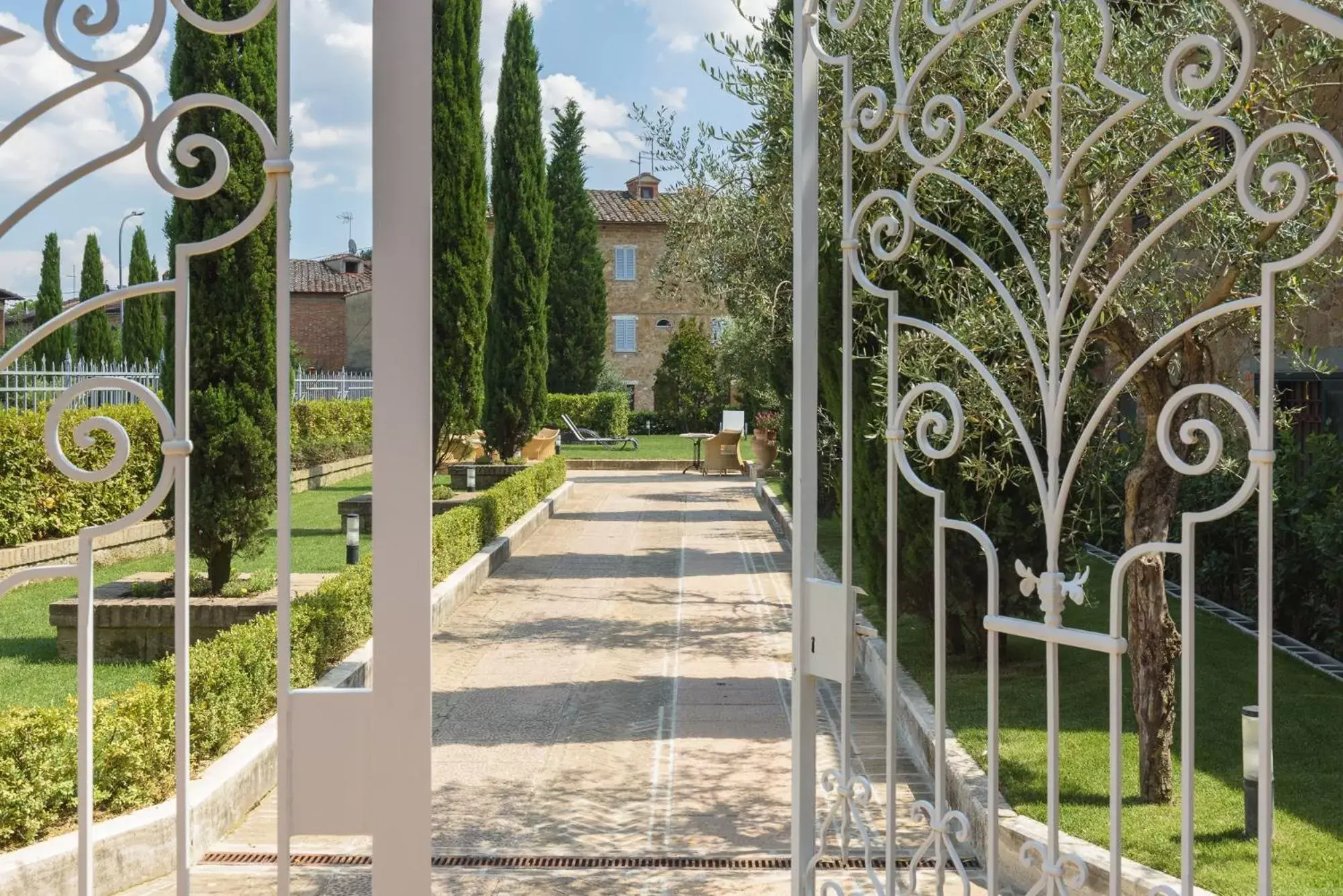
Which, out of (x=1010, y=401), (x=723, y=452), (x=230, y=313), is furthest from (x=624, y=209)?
(x=1010, y=401)

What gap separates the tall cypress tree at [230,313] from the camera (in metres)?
7.93

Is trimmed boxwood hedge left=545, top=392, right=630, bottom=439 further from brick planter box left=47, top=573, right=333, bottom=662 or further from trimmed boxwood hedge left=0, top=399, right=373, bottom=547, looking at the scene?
brick planter box left=47, top=573, right=333, bottom=662

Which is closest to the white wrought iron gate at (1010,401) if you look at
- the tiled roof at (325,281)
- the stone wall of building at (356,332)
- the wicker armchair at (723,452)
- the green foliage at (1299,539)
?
the green foliage at (1299,539)

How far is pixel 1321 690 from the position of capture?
6.05 meters

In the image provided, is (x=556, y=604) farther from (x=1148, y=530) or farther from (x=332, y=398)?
(x=332, y=398)

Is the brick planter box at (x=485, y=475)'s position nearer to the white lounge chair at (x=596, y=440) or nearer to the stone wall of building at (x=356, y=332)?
the white lounge chair at (x=596, y=440)

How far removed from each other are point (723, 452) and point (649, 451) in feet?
19.2

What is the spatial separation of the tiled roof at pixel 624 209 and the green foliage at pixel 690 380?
784 centimetres

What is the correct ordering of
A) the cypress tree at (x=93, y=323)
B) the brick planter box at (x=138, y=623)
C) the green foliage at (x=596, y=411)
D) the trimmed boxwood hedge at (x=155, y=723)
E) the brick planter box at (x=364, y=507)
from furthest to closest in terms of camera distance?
1. the green foliage at (x=596, y=411)
2. the cypress tree at (x=93, y=323)
3. the brick planter box at (x=364, y=507)
4. the brick planter box at (x=138, y=623)
5. the trimmed boxwood hedge at (x=155, y=723)

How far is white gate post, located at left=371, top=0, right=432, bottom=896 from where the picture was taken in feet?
7.02

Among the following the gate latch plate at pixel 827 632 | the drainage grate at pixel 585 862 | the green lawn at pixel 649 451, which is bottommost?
the drainage grate at pixel 585 862

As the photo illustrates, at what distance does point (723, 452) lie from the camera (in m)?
24.3

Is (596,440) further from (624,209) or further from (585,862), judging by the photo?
(585,862)

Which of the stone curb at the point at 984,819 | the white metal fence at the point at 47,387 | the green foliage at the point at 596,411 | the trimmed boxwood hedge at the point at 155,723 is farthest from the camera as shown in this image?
the green foliage at the point at 596,411
